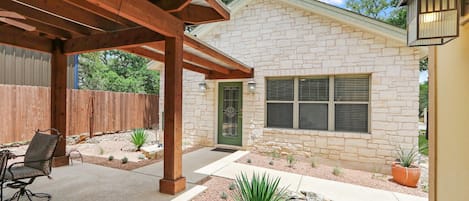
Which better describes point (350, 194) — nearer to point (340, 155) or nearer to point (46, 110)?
point (340, 155)

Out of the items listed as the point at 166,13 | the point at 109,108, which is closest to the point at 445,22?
the point at 166,13

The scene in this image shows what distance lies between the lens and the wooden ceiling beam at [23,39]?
4188 millimetres

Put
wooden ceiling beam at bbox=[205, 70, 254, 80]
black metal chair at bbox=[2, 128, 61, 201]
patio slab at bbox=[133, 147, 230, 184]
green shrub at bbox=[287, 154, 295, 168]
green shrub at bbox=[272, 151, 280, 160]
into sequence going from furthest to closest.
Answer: wooden ceiling beam at bbox=[205, 70, 254, 80] < green shrub at bbox=[272, 151, 280, 160] < green shrub at bbox=[287, 154, 295, 168] < patio slab at bbox=[133, 147, 230, 184] < black metal chair at bbox=[2, 128, 61, 201]

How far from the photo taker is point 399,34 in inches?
221

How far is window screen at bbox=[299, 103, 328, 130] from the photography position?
6582mm

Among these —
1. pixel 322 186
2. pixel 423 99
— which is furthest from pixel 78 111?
pixel 423 99

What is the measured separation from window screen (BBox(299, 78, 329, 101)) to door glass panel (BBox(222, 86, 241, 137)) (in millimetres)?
2028

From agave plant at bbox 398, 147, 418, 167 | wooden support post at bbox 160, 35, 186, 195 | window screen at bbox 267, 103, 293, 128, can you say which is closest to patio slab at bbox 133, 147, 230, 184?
wooden support post at bbox 160, 35, 186, 195

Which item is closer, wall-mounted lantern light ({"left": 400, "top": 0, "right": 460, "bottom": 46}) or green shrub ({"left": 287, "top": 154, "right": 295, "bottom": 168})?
wall-mounted lantern light ({"left": 400, "top": 0, "right": 460, "bottom": 46})

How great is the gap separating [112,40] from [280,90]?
4.62 metres

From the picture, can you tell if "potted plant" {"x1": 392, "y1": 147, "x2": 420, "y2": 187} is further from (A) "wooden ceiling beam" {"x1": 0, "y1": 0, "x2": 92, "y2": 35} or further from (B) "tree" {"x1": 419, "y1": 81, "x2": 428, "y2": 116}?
(B) "tree" {"x1": 419, "y1": 81, "x2": 428, "y2": 116}

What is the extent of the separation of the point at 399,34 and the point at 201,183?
222 inches

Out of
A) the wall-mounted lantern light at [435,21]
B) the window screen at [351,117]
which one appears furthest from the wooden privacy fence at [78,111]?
the wall-mounted lantern light at [435,21]

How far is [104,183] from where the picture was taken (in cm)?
416
